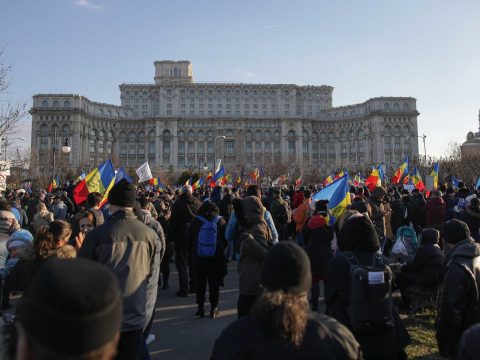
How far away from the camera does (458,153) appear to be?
53.0 metres

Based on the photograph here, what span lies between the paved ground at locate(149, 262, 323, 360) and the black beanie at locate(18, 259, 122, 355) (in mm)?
4483

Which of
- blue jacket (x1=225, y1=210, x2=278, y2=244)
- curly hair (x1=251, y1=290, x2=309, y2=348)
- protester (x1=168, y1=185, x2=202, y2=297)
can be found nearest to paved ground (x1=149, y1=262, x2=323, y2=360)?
protester (x1=168, y1=185, x2=202, y2=297)

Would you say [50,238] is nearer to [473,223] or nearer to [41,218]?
[41,218]

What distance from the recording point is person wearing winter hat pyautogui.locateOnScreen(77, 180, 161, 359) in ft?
12.5

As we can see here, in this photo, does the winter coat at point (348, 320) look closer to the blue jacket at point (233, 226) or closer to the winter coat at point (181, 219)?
the blue jacket at point (233, 226)

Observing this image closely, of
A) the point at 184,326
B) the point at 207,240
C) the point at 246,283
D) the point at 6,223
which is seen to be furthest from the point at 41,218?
the point at 246,283

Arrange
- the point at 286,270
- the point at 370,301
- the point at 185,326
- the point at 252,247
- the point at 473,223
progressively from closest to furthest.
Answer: the point at 286,270, the point at 370,301, the point at 252,247, the point at 185,326, the point at 473,223

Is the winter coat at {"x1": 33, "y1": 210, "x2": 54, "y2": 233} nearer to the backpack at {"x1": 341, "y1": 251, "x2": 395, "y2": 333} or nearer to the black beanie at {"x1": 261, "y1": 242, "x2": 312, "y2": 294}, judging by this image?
the backpack at {"x1": 341, "y1": 251, "x2": 395, "y2": 333}

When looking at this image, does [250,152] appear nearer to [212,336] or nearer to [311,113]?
[311,113]

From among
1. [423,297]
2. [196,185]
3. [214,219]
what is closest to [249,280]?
[214,219]

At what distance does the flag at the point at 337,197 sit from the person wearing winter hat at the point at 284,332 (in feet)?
20.4

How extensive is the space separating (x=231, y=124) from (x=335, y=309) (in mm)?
106808

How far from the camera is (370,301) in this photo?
140 inches

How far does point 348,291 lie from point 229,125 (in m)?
107
